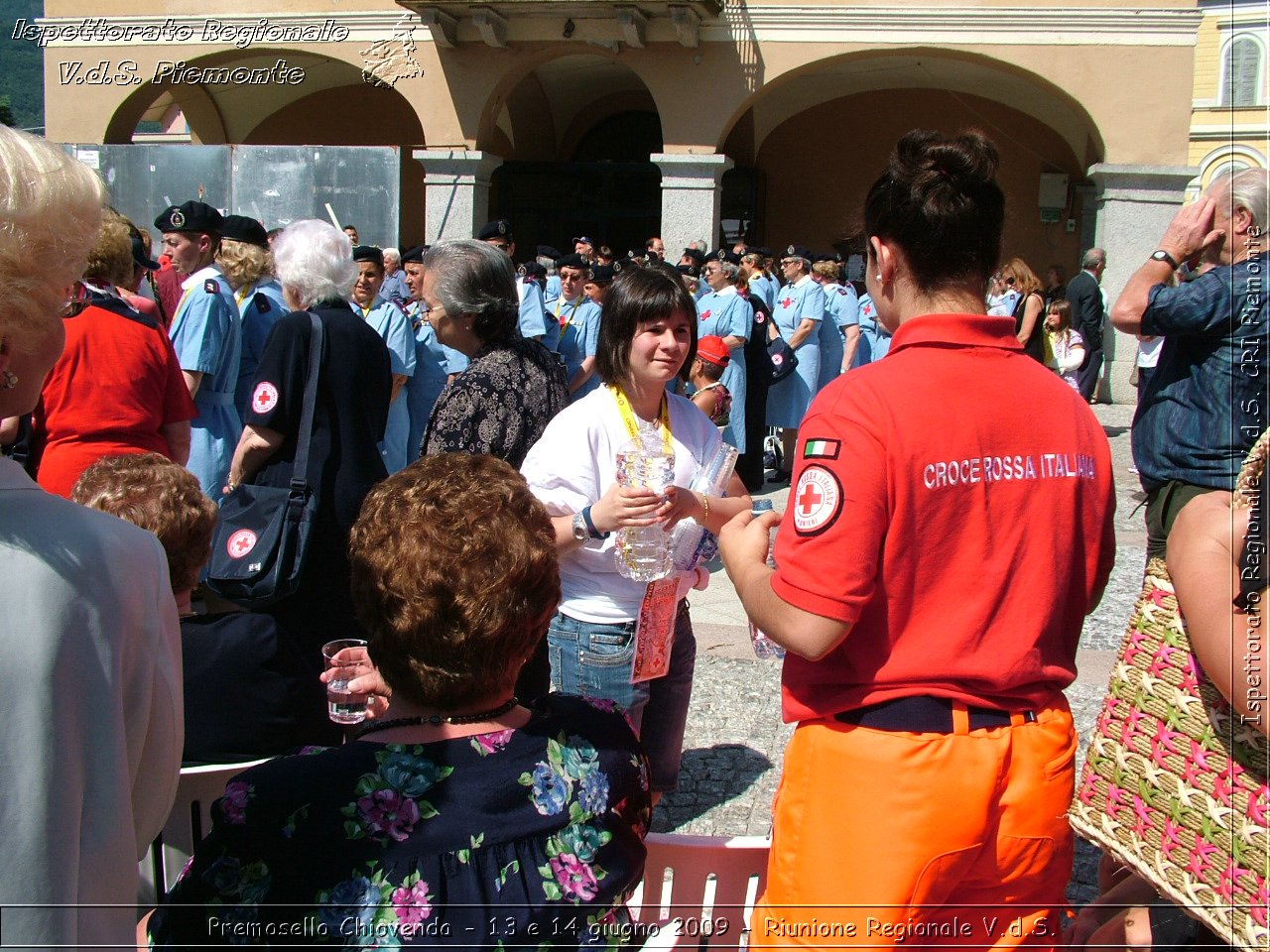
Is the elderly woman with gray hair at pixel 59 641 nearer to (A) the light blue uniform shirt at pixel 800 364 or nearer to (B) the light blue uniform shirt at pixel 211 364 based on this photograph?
(B) the light blue uniform shirt at pixel 211 364

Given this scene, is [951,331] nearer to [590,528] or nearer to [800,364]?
[590,528]

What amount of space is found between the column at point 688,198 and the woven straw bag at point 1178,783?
43.9ft

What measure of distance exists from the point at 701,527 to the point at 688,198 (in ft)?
41.4

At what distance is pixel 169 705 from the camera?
155 centimetres

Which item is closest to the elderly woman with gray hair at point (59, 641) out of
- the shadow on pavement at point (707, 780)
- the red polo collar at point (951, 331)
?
the red polo collar at point (951, 331)

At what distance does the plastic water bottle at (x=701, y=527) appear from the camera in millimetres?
2770

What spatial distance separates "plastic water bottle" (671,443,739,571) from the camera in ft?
9.09

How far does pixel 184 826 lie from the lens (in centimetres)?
228

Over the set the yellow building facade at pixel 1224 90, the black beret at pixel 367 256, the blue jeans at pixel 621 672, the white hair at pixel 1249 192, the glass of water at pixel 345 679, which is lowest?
the blue jeans at pixel 621 672

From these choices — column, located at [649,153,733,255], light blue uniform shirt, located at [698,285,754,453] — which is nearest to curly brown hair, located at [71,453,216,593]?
light blue uniform shirt, located at [698,285,754,453]

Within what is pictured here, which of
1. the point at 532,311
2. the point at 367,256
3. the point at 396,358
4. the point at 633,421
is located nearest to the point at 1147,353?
the point at 532,311

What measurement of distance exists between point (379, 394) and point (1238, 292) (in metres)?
2.76

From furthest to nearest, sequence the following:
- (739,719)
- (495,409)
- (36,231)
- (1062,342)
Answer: (1062,342), (739,719), (495,409), (36,231)

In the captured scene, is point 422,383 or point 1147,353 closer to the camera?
point 422,383
